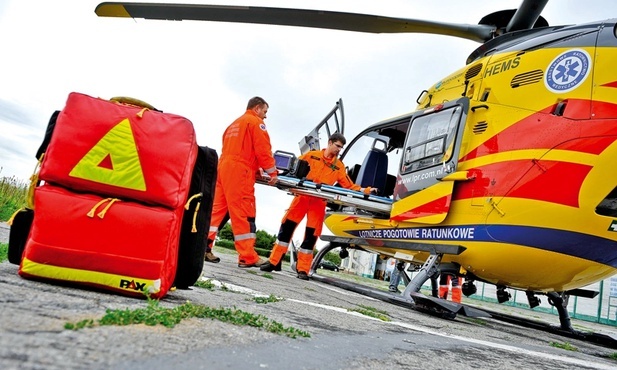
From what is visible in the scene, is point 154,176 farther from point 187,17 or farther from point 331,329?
point 187,17

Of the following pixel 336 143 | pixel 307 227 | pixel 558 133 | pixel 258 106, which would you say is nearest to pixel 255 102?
pixel 258 106

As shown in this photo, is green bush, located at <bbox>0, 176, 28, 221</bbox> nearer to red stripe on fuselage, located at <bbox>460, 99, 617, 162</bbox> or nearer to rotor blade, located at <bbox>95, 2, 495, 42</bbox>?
rotor blade, located at <bbox>95, 2, 495, 42</bbox>

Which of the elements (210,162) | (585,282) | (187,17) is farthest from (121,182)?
(585,282)

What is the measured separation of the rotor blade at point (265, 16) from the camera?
505 centimetres

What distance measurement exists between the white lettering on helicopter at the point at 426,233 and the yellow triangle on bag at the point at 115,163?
3.24 m

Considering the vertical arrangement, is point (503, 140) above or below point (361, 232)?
above

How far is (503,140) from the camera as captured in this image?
165 inches

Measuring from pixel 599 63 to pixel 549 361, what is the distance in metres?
2.62

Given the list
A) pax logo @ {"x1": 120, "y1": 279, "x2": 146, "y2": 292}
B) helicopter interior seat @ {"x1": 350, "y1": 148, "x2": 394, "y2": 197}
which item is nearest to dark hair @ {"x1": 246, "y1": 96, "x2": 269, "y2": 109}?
helicopter interior seat @ {"x1": 350, "y1": 148, "x2": 394, "y2": 197}

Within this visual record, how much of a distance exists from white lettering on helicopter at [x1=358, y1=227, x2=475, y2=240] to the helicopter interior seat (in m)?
1.39

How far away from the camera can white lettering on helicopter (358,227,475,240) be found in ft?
14.3

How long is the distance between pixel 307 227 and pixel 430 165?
7.53 ft

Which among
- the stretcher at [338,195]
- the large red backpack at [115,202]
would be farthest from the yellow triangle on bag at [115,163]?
the stretcher at [338,195]

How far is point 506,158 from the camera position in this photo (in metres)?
4.10
